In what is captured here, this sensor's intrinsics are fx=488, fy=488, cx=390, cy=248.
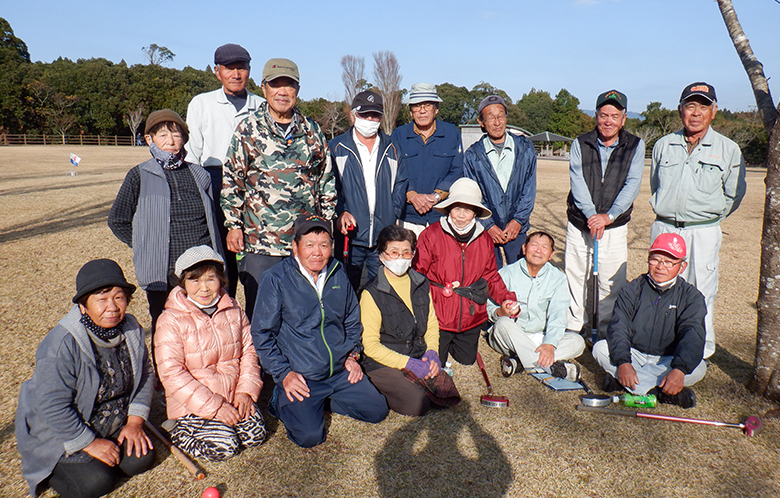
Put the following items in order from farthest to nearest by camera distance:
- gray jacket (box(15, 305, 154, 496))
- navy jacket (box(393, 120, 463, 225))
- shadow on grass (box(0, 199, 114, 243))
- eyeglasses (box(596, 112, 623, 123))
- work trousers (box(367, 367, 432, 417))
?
shadow on grass (box(0, 199, 114, 243)), navy jacket (box(393, 120, 463, 225)), eyeglasses (box(596, 112, 623, 123)), work trousers (box(367, 367, 432, 417)), gray jacket (box(15, 305, 154, 496))

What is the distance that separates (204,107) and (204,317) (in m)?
2.07

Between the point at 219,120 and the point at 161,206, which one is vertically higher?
the point at 219,120

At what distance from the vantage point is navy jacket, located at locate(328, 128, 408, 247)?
4.69 metres

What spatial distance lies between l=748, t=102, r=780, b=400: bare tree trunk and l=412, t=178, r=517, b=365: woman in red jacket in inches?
76.2

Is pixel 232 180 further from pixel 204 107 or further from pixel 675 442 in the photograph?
pixel 675 442

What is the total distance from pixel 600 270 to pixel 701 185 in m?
1.22

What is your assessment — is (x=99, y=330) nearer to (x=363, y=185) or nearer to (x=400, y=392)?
(x=400, y=392)

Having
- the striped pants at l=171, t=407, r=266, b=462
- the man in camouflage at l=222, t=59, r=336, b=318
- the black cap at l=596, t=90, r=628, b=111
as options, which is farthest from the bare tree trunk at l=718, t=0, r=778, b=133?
the striped pants at l=171, t=407, r=266, b=462

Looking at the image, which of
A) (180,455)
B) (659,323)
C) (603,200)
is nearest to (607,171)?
(603,200)

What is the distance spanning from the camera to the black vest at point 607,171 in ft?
15.8

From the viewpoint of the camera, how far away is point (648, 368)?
3.98m

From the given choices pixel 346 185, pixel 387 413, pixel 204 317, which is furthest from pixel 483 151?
pixel 204 317

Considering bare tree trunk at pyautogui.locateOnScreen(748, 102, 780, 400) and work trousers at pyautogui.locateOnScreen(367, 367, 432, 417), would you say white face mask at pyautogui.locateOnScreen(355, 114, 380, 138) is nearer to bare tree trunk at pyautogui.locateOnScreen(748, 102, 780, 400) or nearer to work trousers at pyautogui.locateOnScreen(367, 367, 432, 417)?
work trousers at pyautogui.locateOnScreen(367, 367, 432, 417)

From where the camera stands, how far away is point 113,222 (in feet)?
12.1
